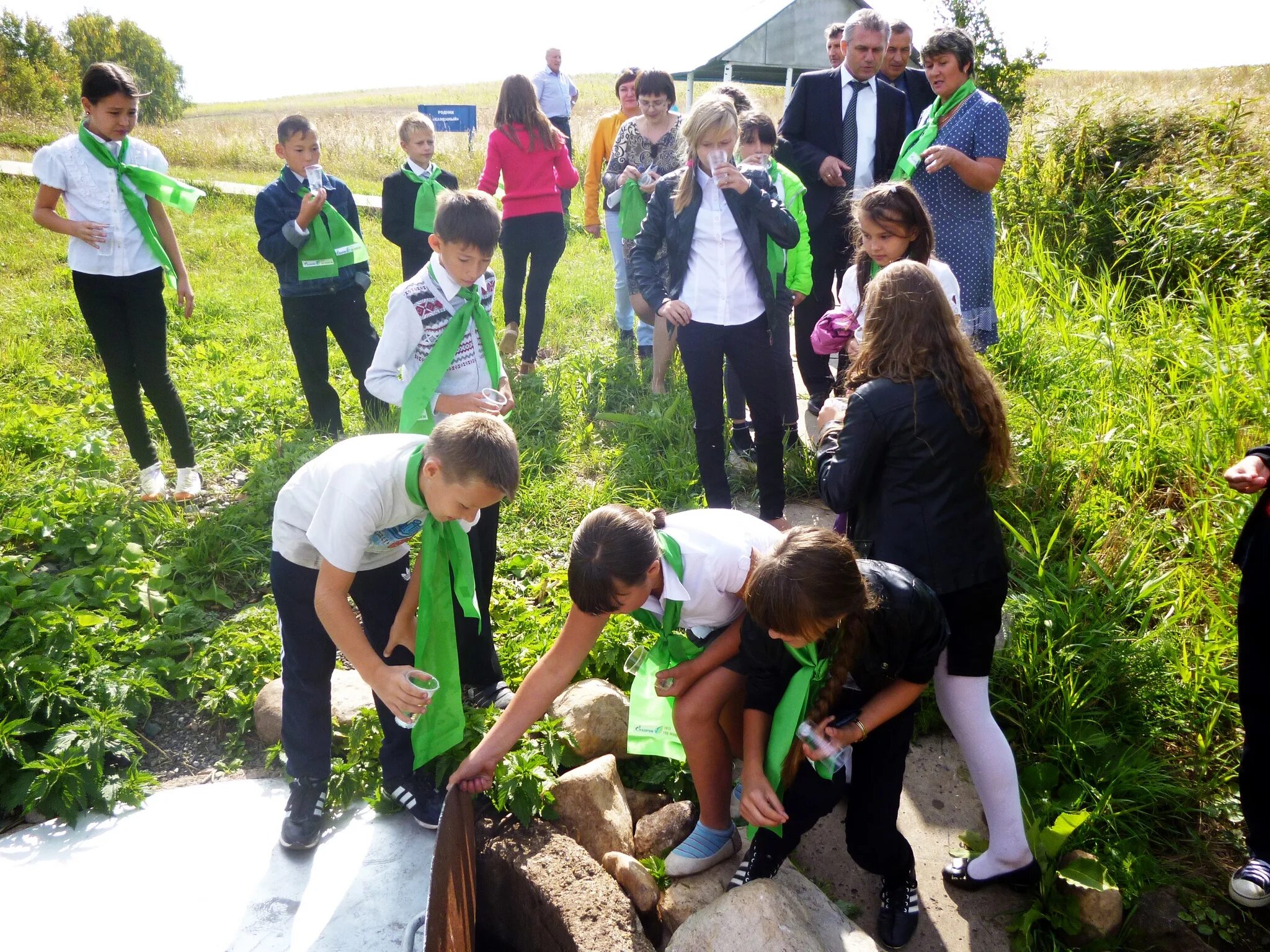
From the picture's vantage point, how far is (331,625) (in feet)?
7.43

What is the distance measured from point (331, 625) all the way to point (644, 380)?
150 inches

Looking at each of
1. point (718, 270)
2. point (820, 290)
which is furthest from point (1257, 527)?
point (820, 290)

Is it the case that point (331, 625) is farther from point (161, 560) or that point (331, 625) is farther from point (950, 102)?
point (950, 102)

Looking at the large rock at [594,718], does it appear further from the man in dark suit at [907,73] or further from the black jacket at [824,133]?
the man in dark suit at [907,73]

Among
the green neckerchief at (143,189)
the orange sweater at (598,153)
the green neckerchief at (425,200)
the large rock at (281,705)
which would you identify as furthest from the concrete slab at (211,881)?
the orange sweater at (598,153)

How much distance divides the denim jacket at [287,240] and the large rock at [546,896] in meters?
3.22

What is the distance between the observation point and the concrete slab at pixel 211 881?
238 cm

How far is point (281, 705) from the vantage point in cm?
308

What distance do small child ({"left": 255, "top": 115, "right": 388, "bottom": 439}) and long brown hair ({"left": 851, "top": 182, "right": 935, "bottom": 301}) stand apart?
266cm

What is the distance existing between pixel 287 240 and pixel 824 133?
2934 millimetres

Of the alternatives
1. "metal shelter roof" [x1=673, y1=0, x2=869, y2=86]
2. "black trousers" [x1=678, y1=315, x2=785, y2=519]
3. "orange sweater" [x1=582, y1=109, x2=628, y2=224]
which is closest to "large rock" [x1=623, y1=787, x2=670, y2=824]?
"black trousers" [x1=678, y1=315, x2=785, y2=519]

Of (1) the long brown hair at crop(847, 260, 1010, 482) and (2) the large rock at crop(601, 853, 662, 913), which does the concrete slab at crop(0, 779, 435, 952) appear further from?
(1) the long brown hair at crop(847, 260, 1010, 482)

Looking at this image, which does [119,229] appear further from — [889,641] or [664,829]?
[889,641]

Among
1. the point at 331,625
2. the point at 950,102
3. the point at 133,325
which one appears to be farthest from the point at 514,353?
the point at 331,625
